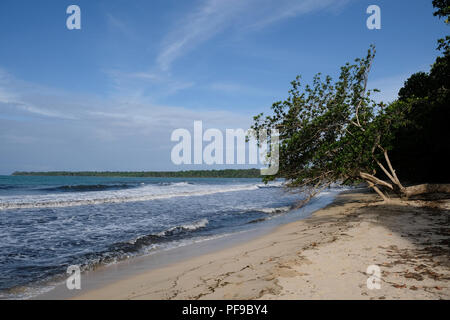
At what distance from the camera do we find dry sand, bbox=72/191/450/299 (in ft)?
12.5

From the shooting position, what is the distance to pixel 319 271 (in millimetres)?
4648

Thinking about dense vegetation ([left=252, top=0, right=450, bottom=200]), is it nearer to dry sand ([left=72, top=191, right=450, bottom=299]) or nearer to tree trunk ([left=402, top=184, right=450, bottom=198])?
tree trunk ([left=402, top=184, right=450, bottom=198])

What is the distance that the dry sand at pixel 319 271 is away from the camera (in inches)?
150

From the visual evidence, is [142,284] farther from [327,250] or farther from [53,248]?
[53,248]

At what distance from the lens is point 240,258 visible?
21.9 ft

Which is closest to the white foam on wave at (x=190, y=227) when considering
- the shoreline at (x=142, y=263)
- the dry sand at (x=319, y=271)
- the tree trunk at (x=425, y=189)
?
the shoreline at (x=142, y=263)

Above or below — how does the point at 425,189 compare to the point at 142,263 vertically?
above

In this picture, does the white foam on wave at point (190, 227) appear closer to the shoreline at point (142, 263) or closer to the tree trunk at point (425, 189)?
the shoreline at point (142, 263)

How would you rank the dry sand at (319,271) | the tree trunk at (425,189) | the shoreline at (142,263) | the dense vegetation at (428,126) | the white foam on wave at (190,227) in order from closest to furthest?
1. the dry sand at (319,271)
2. the shoreline at (142,263)
3. the white foam on wave at (190,227)
4. the dense vegetation at (428,126)
5. the tree trunk at (425,189)

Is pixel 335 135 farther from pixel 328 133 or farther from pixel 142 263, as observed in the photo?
pixel 142 263

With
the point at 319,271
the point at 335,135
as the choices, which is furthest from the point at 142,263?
the point at 335,135

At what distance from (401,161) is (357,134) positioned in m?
12.7
